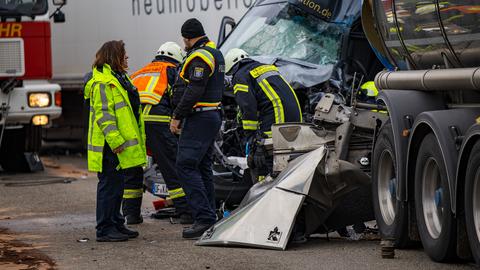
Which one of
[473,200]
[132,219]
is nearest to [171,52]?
[132,219]

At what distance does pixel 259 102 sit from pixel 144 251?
2.13 meters

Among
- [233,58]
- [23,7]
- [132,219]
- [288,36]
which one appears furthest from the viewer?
[23,7]

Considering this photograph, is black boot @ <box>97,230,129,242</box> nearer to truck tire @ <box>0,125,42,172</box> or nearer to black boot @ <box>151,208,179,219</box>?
black boot @ <box>151,208,179,219</box>

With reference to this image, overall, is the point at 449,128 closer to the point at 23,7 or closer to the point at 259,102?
the point at 259,102

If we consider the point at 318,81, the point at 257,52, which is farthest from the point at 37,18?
the point at 318,81

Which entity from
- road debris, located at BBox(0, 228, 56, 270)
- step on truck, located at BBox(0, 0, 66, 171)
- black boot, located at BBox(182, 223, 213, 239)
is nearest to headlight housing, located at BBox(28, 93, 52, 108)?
step on truck, located at BBox(0, 0, 66, 171)

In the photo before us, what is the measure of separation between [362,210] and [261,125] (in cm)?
161

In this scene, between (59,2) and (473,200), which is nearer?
(473,200)

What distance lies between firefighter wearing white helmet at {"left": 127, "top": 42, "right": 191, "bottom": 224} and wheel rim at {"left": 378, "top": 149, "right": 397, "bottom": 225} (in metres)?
2.60

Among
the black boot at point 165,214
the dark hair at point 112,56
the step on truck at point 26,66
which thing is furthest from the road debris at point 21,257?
the step on truck at point 26,66

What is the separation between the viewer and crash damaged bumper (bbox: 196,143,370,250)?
920cm

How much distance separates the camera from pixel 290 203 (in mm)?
9281

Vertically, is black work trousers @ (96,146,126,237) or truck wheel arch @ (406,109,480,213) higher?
truck wheel arch @ (406,109,480,213)

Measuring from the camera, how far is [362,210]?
9820 mm
